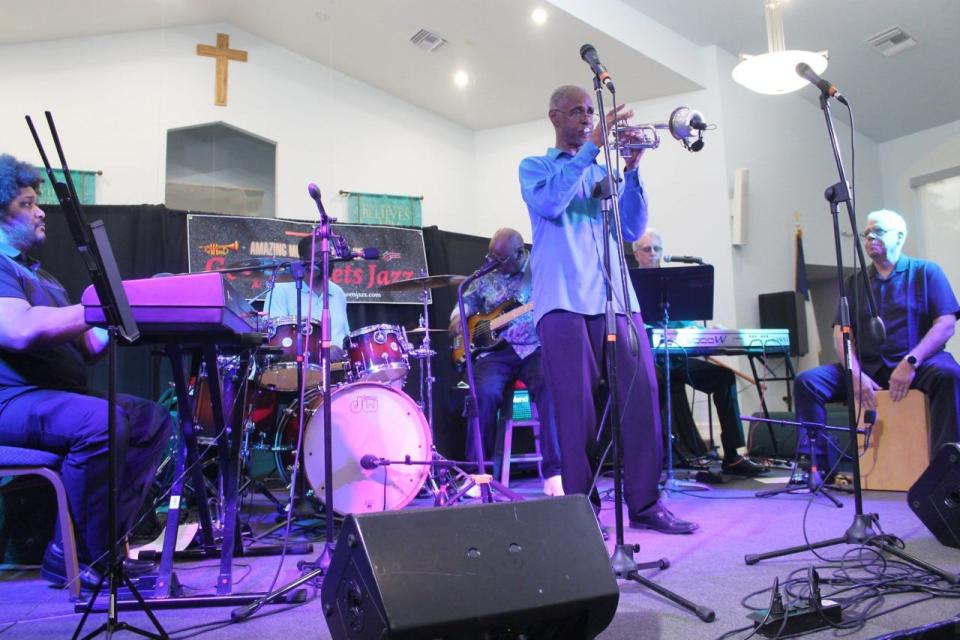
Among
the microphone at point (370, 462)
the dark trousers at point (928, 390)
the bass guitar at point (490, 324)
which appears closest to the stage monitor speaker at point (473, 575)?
the microphone at point (370, 462)

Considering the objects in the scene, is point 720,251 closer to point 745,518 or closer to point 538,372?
point 538,372

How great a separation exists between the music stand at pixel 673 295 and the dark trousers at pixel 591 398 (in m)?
1.45

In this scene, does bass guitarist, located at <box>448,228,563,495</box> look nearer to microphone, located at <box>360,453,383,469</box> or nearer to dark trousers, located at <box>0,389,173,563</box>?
microphone, located at <box>360,453,383,469</box>

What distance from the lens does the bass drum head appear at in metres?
3.22

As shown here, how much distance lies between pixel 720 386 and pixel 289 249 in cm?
350

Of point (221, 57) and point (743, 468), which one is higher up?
point (221, 57)

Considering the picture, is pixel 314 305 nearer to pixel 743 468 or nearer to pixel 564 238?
pixel 564 238

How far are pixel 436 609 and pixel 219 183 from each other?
653 centimetres

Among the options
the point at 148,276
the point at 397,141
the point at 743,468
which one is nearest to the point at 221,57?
the point at 397,141

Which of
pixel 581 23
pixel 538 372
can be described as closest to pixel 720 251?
pixel 581 23

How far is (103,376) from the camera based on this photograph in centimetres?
500

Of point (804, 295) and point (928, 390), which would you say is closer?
point (928, 390)

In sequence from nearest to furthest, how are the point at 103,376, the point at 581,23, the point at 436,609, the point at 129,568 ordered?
the point at 436,609 < the point at 129,568 < the point at 103,376 < the point at 581,23

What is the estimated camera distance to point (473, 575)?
1.25m
